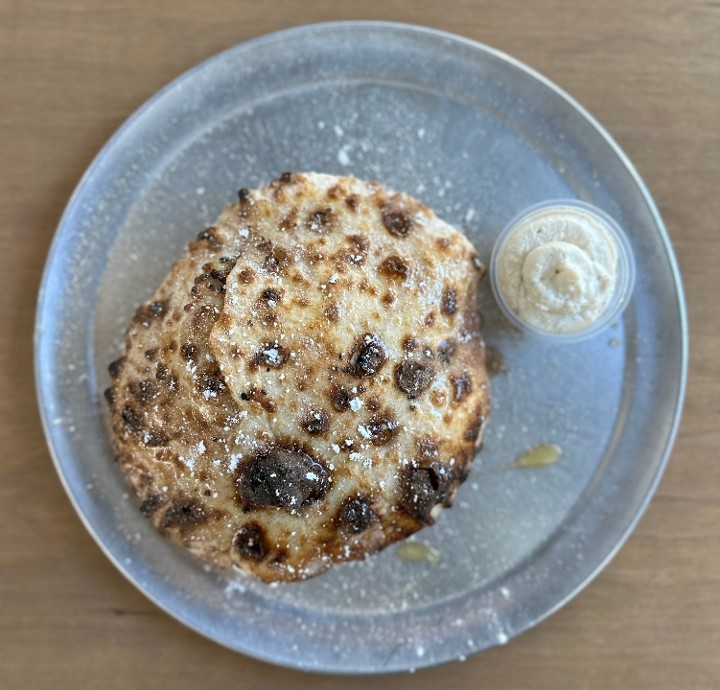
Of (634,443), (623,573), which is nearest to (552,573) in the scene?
(623,573)

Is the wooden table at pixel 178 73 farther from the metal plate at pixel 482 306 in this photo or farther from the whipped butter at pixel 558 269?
the whipped butter at pixel 558 269

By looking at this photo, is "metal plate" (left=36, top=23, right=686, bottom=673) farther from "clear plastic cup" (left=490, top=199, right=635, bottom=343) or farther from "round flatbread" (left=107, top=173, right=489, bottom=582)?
"round flatbread" (left=107, top=173, right=489, bottom=582)

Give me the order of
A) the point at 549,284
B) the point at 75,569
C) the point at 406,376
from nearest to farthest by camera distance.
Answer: the point at 406,376 → the point at 549,284 → the point at 75,569

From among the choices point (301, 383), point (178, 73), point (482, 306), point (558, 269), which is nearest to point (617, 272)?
point (558, 269)

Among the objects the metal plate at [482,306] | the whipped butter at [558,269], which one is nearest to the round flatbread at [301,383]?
the whipped butter at [558,269]

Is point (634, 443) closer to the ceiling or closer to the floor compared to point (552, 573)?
closer to the ceiling

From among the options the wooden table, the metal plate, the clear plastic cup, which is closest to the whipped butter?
the clear plastic cup

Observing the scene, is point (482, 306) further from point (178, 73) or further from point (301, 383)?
point (178, 73)

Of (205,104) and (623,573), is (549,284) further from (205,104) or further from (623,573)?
(205,104)
